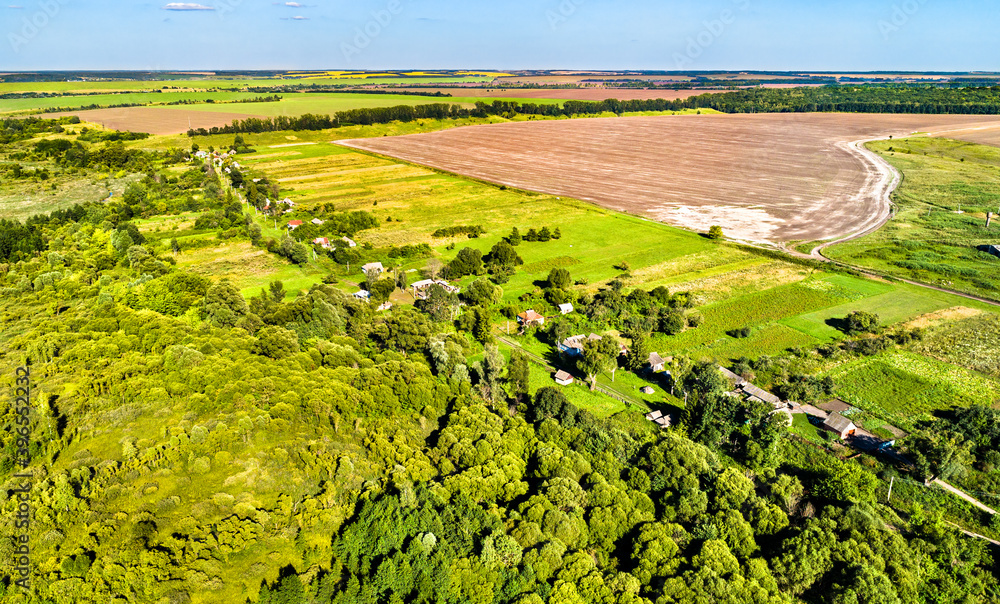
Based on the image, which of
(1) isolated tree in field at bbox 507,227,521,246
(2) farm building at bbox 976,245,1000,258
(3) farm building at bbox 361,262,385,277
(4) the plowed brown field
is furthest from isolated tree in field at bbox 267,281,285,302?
(2) farm building at bbox 976,245,1000,258

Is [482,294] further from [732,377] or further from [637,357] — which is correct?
[732,377]

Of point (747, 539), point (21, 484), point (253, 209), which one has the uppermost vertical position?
point (253, 209)

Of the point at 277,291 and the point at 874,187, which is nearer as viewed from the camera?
the point at 277,291

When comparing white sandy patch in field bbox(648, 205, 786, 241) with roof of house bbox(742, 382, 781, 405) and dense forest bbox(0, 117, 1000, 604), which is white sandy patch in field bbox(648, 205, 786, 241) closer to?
roof of house bbox(742, 382, 781, 405)

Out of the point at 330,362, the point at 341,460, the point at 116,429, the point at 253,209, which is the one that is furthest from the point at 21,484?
the point at 253,209

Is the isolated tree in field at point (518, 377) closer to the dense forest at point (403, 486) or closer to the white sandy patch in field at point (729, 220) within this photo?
the dense forest at point (403, 486)

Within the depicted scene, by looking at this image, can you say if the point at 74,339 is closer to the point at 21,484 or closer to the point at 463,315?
the point at 21,484

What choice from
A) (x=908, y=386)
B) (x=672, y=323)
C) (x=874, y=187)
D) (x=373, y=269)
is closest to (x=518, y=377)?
(x=672, y=323)
